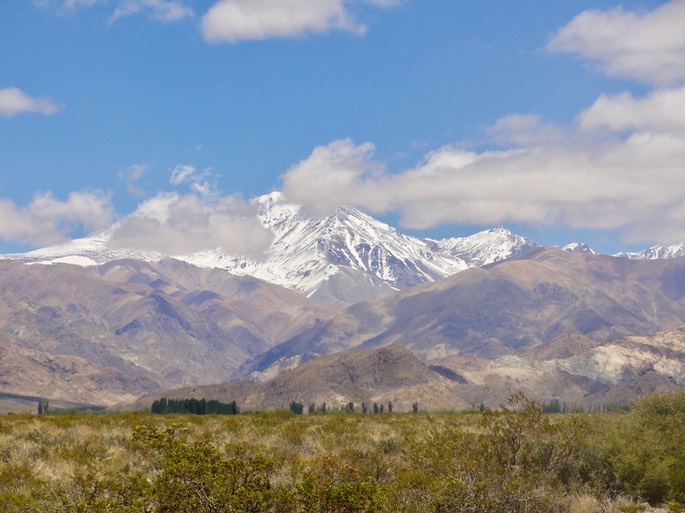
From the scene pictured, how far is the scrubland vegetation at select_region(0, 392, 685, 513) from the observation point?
16562 millimetres

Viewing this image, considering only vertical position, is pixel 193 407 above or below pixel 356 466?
below

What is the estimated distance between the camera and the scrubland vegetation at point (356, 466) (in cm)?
1656

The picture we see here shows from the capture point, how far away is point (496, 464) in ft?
79.8

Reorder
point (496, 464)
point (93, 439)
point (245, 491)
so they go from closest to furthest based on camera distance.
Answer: point (245, 491)
point (496, 464)
point (93, 439)

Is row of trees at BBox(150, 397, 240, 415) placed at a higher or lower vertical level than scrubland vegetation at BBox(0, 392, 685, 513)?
lower

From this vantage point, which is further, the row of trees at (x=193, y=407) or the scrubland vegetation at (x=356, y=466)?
the row of trees at (x=193, y=407)

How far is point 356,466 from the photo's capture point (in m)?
26.3

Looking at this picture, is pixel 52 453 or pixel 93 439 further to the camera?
pixel 93 439

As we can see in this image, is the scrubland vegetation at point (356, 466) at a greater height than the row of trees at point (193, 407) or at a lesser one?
greater

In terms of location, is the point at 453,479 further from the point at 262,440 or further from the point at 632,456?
the point at 262,440

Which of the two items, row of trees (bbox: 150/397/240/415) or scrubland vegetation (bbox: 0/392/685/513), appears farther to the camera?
row of trees (bbox: 150/397/240/415)

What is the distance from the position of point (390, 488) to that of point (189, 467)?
7129mm

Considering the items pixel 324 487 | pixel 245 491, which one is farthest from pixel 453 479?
pixel 245 491

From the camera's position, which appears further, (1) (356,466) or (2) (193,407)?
(2) (193,407)
